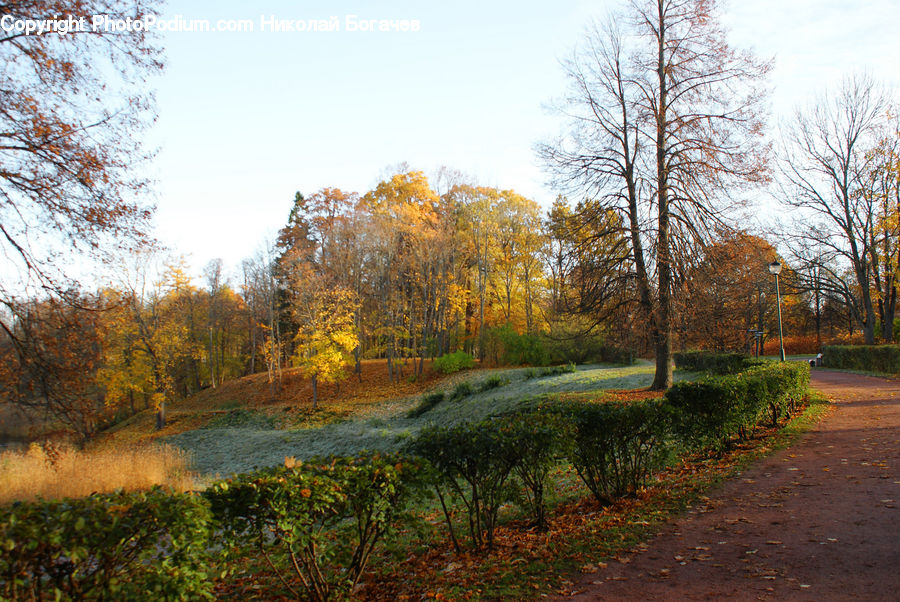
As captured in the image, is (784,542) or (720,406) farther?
(720,406)

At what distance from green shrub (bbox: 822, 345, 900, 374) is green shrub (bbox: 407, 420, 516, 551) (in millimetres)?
21707

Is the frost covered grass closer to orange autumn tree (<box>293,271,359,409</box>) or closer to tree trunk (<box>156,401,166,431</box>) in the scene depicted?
tree trunk (<box>156,401,166,431</box>)

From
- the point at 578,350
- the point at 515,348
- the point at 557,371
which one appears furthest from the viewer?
the point at 515,348

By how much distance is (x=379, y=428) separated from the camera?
19.8 meters

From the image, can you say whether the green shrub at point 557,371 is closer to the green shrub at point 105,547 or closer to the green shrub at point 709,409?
the green shrub at point 709,409

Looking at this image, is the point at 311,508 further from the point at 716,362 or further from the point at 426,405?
the point at 426,405

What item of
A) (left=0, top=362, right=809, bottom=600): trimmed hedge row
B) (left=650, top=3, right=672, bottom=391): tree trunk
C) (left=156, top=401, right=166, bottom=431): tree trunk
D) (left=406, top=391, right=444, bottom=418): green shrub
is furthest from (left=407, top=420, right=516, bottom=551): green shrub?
(left=156, top=401, right=166, bottom=431): tree trunk

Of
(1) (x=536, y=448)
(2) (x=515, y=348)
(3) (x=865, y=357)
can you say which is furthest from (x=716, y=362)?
(1) (x=536, y=448)

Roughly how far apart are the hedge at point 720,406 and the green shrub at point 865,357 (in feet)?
48.2

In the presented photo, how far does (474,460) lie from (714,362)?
18387 millimetres

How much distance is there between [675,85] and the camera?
14625mm

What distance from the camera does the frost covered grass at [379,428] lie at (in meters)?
17.0

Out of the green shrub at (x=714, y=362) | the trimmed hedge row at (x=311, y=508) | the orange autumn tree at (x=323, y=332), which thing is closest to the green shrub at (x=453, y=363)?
the orange autumn tree at (x=323, y=332)

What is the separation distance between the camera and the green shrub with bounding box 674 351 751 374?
1754cm
